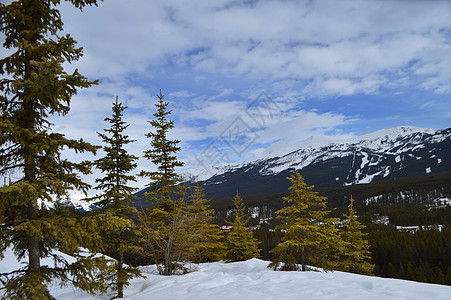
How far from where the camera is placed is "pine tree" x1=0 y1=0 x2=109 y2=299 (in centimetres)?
528

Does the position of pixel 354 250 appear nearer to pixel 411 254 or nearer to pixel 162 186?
pixel 162 186

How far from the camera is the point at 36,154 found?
6039 millimetres

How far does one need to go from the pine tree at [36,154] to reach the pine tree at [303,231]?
1294 cm

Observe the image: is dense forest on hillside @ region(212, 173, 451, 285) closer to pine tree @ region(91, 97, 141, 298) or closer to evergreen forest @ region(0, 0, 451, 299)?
evergreen forest @ region(0, 0, 451, 299)

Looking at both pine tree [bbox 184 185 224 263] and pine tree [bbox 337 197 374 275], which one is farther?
pine tree [bbox 337 197 374 275]

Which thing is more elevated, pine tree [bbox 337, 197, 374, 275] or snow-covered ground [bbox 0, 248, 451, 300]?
snow-covered ground [bbox 0, 248, 451, 300]

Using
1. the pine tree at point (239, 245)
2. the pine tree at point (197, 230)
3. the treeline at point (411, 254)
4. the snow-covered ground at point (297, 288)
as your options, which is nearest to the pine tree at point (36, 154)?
the snow-covered ground at point (297, 288)

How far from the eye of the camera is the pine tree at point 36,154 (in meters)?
5.28

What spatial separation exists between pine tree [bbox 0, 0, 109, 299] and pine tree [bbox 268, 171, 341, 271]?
12.9 meters

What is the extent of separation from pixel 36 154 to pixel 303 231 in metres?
15.2

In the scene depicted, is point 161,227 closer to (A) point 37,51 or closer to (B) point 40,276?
(B) point 40,276

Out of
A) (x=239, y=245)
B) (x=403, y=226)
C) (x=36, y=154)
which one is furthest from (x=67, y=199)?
(x=403, y=226)

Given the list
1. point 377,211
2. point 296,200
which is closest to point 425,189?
point 377,211

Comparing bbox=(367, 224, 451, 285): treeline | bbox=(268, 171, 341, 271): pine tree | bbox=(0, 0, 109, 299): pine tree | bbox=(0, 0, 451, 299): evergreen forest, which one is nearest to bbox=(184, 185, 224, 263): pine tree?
bbox=(0, 0, 451, 299): evergreen forest
